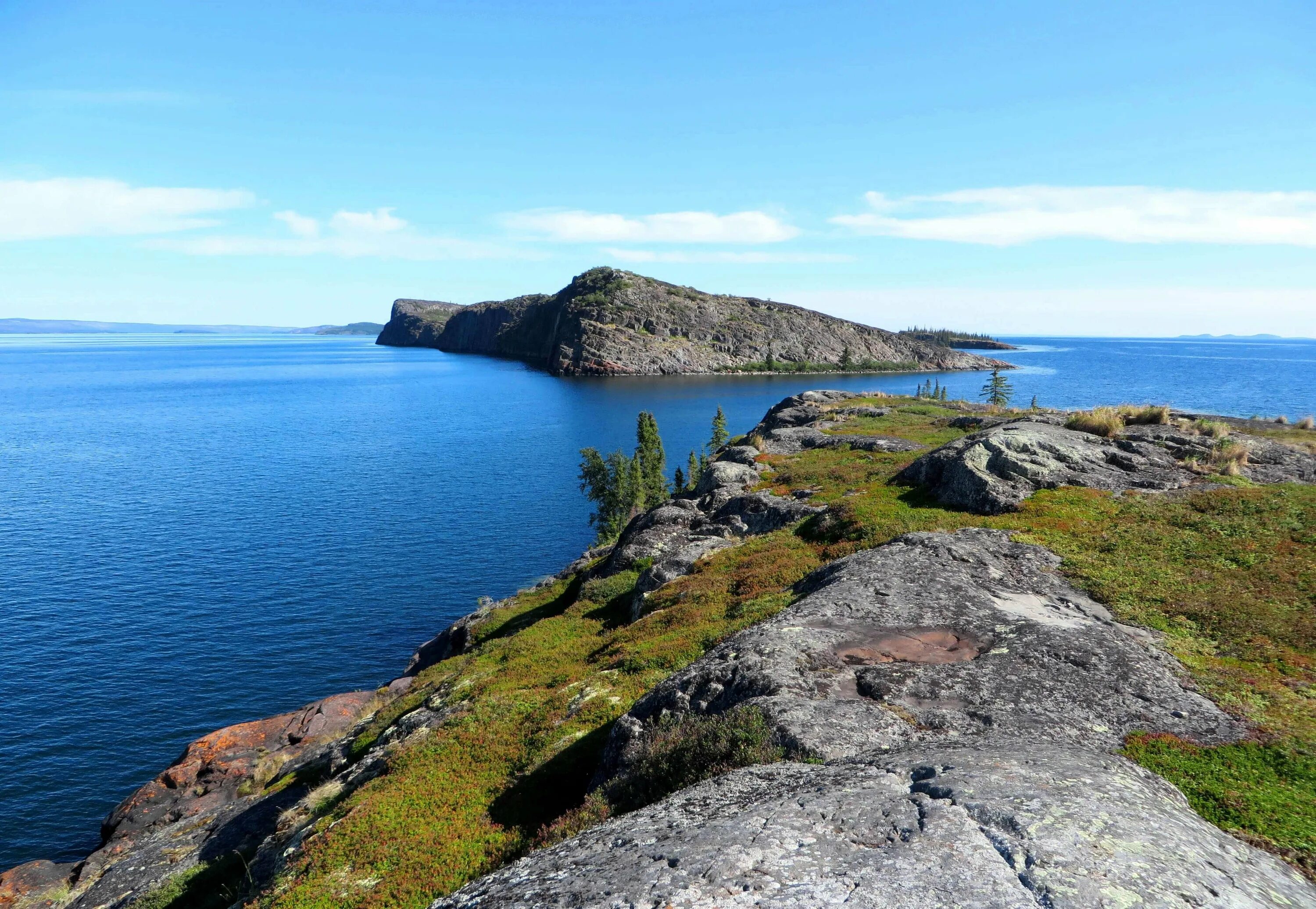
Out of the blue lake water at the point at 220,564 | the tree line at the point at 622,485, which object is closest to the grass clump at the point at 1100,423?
the tree line at the point at 622,485

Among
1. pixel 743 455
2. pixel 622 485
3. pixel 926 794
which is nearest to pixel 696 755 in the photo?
pixel 926 794

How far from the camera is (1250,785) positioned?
11.6 metres

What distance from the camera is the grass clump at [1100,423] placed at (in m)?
37.8

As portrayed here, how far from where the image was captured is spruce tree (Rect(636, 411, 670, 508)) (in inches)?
2992

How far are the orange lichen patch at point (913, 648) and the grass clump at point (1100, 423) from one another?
26670 mm

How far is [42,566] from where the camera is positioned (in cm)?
6244

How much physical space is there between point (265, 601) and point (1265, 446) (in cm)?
Result: 7043

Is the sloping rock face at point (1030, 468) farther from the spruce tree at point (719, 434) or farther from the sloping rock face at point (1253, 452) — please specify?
the spruce tree at point (719, 434)

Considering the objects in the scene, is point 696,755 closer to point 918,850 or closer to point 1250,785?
point 918,850

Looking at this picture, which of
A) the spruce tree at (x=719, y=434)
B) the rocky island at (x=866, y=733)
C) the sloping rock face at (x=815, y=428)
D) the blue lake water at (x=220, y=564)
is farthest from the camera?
the spruce tree at (x=719, y=434)

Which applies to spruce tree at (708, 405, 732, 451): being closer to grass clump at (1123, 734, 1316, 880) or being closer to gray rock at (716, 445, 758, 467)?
gray rock at (716, 445, 758, 467)

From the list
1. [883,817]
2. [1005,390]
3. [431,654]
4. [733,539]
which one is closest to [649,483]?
[431,654]

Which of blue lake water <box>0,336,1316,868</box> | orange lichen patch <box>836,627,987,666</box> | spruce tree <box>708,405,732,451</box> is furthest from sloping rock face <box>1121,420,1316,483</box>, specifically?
spruce tree <box>708,405,732,451</box>

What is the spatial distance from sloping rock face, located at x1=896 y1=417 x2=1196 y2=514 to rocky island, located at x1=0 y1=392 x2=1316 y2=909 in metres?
0.17
